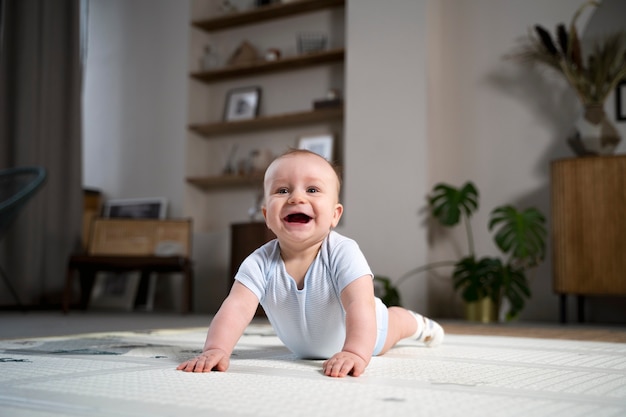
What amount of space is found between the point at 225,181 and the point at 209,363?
3953 mm

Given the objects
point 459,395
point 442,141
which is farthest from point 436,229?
point 459,395

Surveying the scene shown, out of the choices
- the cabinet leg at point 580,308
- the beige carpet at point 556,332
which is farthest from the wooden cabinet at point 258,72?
the beige carpet at point 556,332

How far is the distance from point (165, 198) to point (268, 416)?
4.57 metres

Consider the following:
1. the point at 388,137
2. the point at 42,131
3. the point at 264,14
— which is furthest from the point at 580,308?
the point at 42,131

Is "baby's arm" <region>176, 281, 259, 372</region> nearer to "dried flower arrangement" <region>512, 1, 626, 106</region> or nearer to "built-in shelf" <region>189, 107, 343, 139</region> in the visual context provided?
"dried flower arrangement" <region>512, 1, 626, 106</region>

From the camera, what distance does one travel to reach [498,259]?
3.73 m

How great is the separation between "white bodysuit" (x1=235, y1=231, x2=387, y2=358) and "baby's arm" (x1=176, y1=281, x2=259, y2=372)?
0.03 metres

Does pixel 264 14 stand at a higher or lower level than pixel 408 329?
higher

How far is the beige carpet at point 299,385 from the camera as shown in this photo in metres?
0.76

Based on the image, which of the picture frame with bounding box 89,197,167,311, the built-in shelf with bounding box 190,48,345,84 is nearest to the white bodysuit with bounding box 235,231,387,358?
the built-in shelf with bounding box 190,48,345,84

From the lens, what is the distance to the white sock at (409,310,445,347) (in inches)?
67.7

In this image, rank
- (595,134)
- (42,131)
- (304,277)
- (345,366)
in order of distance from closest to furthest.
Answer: (345,366), (304,277), (595,134), (42,131)

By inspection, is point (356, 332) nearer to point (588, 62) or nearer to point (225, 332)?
point (225, 332)

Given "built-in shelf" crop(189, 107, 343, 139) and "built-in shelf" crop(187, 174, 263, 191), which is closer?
"built-in shelf" crop(189, 107, 343, 139)
